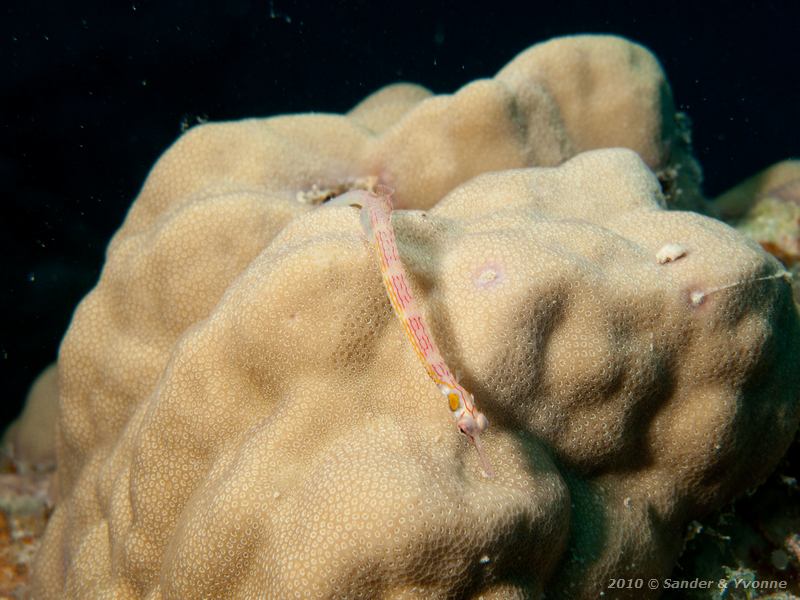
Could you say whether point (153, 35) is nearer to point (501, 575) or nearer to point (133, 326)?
point (133, 326)

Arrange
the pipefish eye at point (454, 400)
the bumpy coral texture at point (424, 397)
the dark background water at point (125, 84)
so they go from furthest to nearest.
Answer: the dark background water at point (125, 84), the bumpy coral texture at point (424, 397), the pipefish eye at point (454, 400)

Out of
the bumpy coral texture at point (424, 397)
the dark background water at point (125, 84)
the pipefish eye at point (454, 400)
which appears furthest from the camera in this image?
the dark background water at point (125, 84)

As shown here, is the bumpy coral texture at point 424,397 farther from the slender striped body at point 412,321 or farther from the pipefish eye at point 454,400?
the pipefish eye at point 454,400

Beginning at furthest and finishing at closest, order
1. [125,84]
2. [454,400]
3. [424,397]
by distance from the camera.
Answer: [125,84] < [424,397] < [454,400]

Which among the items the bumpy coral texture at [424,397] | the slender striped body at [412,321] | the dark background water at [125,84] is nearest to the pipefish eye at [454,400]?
the slender striped body at [412,321]

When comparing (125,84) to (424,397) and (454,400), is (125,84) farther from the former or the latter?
(454,400)

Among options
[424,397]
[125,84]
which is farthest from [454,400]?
[125,84]
